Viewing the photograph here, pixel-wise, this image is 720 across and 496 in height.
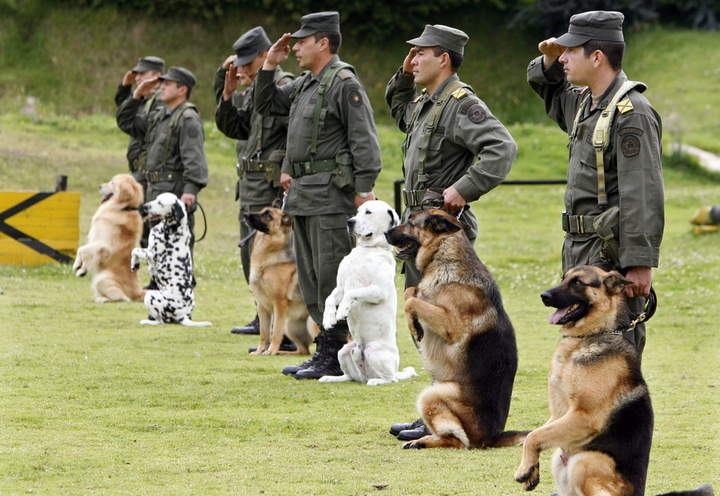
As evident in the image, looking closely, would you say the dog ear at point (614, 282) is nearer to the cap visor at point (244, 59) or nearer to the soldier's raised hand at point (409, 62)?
the soldier's raised hand at point (409, 62)

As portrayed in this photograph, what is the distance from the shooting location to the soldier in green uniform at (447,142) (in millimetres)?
6445

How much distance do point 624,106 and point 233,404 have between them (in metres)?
3.47

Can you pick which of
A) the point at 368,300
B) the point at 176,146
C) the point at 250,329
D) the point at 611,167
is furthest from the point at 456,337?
the point at 176,146

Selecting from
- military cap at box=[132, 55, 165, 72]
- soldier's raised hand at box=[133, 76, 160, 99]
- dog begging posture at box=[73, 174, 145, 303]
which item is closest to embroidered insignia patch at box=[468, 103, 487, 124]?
soldier's raised hand at box=[133, 76, 160, 99]

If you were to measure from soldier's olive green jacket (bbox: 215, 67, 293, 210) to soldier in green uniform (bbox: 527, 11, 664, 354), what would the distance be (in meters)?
4.50

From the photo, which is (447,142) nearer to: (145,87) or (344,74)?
(344,74)

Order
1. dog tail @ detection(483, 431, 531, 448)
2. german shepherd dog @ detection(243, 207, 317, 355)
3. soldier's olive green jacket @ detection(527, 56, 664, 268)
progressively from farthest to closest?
german shepherd dog @ detection(243, 207, 317, 355) → dog tail @ detection(483, 431, 531, 448) → soldier's olive green jacket @ detection(527, 56, 664, 268)

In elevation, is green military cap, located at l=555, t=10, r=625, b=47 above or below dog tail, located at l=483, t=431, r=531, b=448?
above

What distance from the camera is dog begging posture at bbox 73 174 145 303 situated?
12.6 meters

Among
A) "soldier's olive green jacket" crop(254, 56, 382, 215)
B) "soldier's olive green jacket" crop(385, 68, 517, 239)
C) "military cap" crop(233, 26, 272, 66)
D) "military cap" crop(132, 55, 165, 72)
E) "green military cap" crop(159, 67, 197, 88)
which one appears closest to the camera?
"soldier's olive green jacket" crop(385, 68, 517, 239)

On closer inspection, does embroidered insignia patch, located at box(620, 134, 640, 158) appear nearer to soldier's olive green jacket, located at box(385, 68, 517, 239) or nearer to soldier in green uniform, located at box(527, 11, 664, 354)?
soldier in green uniform, located at box(527, 11, 664, 354)

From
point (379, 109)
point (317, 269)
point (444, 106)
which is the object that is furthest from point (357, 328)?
point (379, 109)

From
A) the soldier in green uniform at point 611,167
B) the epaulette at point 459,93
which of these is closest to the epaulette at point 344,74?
the epaulette at point 459,93

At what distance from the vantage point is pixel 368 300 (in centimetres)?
791
